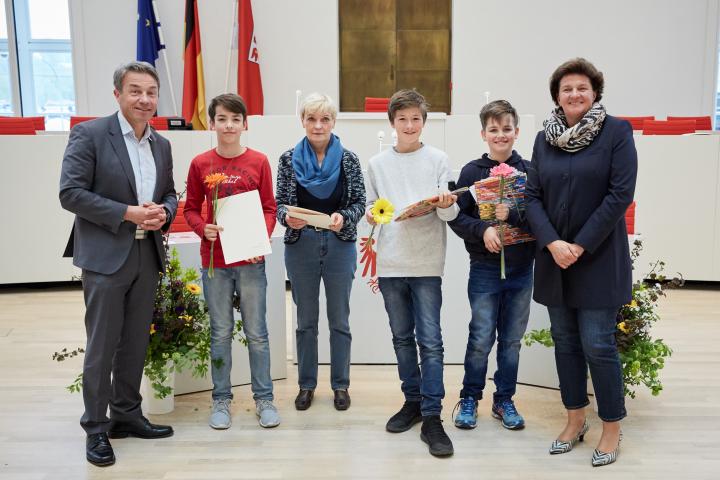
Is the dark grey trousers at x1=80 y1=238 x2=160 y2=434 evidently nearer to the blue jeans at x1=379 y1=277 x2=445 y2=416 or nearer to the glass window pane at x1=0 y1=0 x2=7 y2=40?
the blue jeans at x1=379 y1=277 x2=445 y2=416

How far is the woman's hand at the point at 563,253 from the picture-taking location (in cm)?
225

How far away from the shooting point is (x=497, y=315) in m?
2.72

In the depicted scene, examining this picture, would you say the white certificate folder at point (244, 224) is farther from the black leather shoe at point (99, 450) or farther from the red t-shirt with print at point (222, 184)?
the black leather shoe at point (99, 450)

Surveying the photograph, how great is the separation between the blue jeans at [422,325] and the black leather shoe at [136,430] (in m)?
1.09

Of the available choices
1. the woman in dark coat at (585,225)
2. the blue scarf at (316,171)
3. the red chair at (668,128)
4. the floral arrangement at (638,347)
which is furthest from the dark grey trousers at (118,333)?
the red chair at (668,128)

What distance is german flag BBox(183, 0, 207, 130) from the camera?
770cm

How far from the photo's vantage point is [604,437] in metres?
2.44

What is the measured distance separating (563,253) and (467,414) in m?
0.91

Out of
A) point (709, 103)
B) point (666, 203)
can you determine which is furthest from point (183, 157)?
point (709, 103)

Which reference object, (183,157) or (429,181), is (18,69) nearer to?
(183,157)

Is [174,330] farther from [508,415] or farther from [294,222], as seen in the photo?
[508,415]

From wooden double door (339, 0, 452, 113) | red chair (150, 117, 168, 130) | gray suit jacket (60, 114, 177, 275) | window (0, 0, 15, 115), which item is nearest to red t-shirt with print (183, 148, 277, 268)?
gray suit jacket (60, 114, 177, 275)

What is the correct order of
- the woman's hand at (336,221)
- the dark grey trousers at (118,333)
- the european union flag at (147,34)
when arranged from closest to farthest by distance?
the dark grey trousers at (118,333) < the woman's hand at (336,221) < the european union flag at (147,34)

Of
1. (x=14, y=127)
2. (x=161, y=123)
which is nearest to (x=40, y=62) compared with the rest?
(x=14, y=127)
